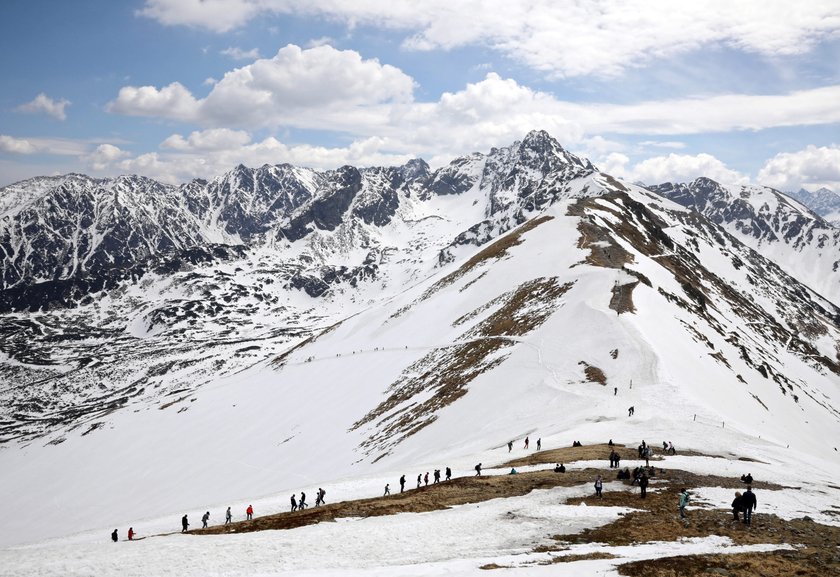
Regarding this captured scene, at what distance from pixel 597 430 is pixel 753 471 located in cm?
1386

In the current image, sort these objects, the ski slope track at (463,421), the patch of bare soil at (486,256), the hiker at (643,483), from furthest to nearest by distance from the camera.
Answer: the patch of bare soil at (486,256), the hiker at (643,483), the ski slope track at (463,421)

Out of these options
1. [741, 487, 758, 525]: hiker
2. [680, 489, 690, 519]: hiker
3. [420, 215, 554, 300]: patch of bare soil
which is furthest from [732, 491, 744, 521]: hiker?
[420, 215, 554, 300]: patch of bare soil

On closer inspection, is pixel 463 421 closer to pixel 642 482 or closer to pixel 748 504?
pixel 642 482

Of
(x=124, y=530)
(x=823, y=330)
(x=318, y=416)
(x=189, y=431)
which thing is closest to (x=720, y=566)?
(x=124, y=530)

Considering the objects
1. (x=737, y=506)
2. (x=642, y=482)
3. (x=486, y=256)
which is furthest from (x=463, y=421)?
(x=486, y=256)

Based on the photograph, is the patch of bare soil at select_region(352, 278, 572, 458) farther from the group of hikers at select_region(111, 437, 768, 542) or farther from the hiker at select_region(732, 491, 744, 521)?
the hiker at select_region(732, 491, 744, 521)

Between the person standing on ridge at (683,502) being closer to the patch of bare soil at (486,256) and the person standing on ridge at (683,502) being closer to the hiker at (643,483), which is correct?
the hiker at (643,483)

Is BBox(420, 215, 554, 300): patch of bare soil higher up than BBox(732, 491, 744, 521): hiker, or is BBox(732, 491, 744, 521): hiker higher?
BBox(420, 215, 554, 300): patch of bare soil

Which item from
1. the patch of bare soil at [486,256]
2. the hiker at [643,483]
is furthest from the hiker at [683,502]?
the patch of bare soil at [486,256]

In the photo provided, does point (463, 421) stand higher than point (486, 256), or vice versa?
point (486, 256)

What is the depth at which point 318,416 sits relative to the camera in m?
95.8

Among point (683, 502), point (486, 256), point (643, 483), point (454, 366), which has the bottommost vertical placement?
point (643, 483)

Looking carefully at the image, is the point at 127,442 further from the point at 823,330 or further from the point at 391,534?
the point at 823,330

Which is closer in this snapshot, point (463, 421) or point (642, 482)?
point (642, 482)
